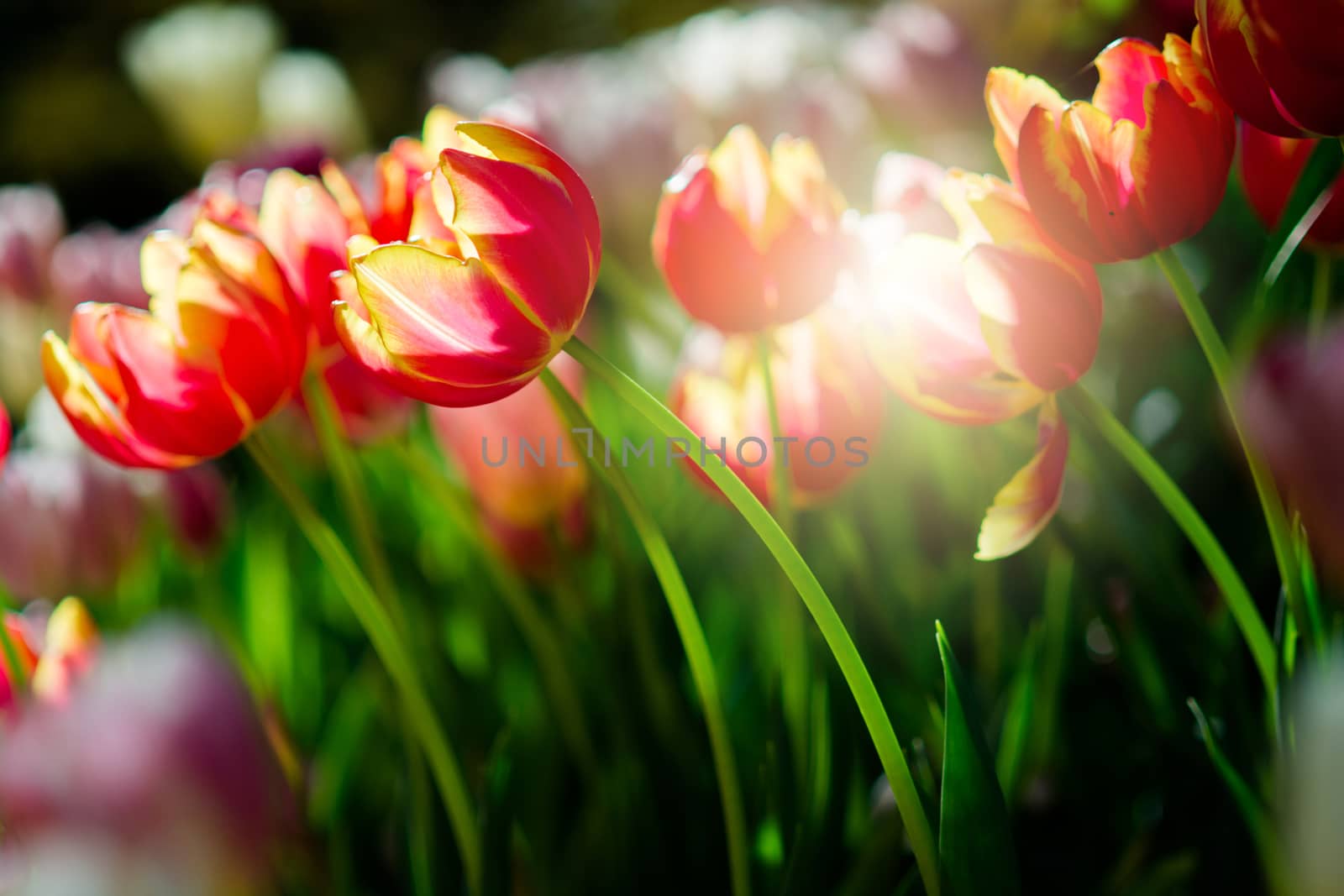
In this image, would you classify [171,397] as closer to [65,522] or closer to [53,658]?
[53,658]

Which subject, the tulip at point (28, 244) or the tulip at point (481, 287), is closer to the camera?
the tulip at point (481, 287)

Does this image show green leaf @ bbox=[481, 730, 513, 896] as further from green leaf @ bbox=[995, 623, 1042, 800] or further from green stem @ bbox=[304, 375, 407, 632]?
green leaf @ bbox=[995, 623, 1042, 800]

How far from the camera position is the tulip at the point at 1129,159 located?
0.22 metres

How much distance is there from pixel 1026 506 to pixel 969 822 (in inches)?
3.2

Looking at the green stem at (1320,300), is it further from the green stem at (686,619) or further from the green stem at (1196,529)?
the green stem at (686,619)

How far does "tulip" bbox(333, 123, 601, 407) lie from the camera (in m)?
0.22

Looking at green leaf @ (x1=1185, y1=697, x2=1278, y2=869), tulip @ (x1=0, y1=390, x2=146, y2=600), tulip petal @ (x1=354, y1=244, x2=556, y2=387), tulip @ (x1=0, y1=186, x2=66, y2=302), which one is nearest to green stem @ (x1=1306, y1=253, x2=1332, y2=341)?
green leaf @ (x1=1185, y1=697, x2=1278, y2=869)

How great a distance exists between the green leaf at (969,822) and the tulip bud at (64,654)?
23 cm

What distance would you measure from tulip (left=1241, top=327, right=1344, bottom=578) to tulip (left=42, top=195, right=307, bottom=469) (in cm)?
24

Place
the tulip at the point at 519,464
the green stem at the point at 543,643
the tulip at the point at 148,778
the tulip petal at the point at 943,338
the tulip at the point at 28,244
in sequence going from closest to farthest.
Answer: the tulip at the point at 148,778 < the tulip petal at the point at 943,338 < the green stem at the point at 543,643 < the tulip at the point at 519,464 < the tulip at the point at 28,244

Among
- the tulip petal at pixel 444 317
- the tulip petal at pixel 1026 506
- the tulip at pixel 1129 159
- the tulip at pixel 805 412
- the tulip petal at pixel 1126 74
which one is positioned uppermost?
the tulip petal at pixel 1126 74

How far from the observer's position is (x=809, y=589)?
23cm

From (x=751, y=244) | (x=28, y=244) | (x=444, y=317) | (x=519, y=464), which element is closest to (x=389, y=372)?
(x=444, y=317)

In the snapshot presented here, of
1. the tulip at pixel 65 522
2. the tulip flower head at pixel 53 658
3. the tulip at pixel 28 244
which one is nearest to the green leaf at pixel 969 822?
the tulip flower head at pixel 53 658
